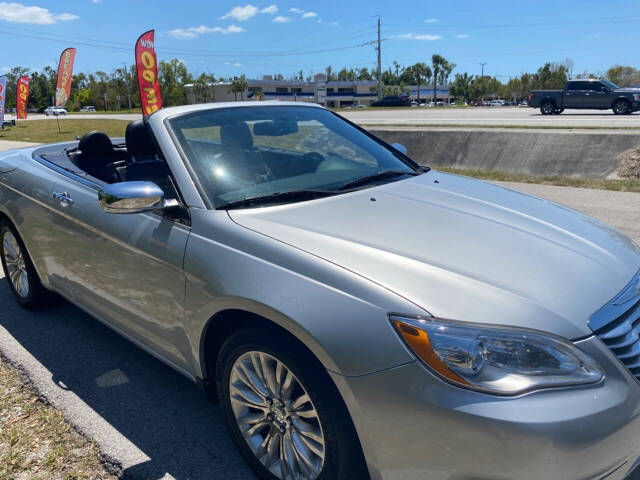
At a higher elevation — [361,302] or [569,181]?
[361,302]

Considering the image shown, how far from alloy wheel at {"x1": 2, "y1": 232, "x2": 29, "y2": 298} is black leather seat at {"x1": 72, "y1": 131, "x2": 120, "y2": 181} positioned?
81cm

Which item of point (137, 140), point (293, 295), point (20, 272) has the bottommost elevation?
point (20, 272)

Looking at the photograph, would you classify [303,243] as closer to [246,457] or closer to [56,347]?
[246,457]

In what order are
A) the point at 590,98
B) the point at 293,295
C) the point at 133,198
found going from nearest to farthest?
the point at 293,295 → the point at 133,198 → the point at 590,98

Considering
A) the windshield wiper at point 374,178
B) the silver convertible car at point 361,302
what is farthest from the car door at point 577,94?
the windshield wiper at point 374,178

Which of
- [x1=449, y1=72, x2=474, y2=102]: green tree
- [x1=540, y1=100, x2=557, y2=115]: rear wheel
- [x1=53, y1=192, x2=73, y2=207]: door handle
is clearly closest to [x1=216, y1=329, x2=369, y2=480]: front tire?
[x1=53, y1=192, x2=73, y2=207]: door handle

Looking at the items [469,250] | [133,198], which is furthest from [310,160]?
[469,250]

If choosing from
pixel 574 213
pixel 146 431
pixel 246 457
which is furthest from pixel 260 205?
pixel 574 213

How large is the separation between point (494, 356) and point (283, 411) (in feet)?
2.93

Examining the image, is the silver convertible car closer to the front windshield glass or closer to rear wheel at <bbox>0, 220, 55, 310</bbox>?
the front windshield glass

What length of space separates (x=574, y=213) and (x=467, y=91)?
4901 inches

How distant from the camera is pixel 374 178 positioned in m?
2.93

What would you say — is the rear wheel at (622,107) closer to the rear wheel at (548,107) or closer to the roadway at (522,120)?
the roadway at (522,120)

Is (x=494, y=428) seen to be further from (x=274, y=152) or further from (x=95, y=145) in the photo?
(x=95, y=145)
